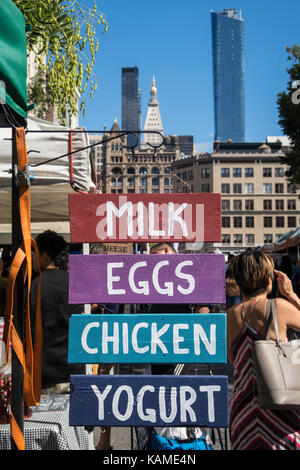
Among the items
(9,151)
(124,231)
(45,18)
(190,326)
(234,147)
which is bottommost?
Result: (190,326)

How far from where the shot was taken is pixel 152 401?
3543 mm

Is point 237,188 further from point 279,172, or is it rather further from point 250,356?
point 250,356

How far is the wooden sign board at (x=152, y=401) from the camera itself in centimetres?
353

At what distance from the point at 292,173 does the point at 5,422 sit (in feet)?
85.8

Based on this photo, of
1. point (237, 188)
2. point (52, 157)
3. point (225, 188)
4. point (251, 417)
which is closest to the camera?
point (251, 417)

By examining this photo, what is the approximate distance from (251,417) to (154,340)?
69 cm

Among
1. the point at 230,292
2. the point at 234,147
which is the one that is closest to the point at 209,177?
the point at 234,147

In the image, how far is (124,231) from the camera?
12.2ft

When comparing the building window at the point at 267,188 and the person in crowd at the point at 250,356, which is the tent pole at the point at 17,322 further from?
the building window at the point at 267,188

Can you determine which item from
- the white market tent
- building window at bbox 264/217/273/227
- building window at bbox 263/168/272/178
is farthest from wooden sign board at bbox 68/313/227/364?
building window at bbox 263/168/272/178

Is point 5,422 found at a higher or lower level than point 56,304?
lower

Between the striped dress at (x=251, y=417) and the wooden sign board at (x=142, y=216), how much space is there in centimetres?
67

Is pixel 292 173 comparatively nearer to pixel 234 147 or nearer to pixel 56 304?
pixel 56 304

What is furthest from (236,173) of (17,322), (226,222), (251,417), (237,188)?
(17,322)
